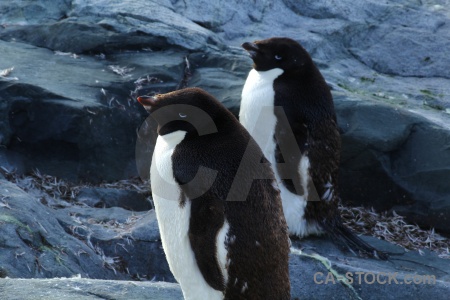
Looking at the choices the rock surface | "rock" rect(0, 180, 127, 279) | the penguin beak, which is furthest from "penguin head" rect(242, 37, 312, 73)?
"rock" rect(0, 180, 127, 279)

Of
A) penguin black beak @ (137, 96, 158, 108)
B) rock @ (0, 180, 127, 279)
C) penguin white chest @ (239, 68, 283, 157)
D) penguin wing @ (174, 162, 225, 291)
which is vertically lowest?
rock @ (0, 180, 127, 279)

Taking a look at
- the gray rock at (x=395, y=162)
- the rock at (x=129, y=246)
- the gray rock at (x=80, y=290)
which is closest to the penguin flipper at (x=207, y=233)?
the gray rock at (x=80, y=290)

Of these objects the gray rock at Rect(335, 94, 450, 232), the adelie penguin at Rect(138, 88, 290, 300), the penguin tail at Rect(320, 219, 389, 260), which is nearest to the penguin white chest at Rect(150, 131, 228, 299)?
the adelie penguin at Rect(138, 88, 290, 300)

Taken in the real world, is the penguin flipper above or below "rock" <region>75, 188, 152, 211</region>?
above

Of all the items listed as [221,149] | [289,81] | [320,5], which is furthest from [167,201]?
[320,5]

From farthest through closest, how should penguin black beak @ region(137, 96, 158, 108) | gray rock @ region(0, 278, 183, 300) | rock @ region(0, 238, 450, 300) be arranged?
1. penguin black beak @ region(137, 96, 158, 108)
2. rock @ region(0, 238, 450, 300)
3. gray rock @ region(0, 278, 183, 300)

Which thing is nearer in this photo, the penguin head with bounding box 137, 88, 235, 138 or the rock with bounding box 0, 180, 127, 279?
the penguin head with bounding box 137, 88, 235, 138

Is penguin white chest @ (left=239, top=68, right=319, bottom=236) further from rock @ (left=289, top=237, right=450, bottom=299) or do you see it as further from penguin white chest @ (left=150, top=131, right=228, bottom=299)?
penguin white chest @ (left=150, top=131, right=228, bottom=299)

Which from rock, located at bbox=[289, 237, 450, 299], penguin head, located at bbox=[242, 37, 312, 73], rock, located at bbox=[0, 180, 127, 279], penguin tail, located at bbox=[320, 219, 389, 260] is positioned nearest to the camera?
rock, located at bbox=[0, 180, 127, 279]

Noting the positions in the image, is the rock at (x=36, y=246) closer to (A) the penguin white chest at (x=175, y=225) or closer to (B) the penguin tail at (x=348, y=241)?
(A) the penguin white chest at (x=175, y=225)

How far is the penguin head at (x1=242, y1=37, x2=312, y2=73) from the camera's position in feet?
22.3

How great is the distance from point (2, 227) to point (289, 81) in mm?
2777

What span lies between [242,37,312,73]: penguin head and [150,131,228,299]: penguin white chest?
2599 mm

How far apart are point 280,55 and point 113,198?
1917 mm
